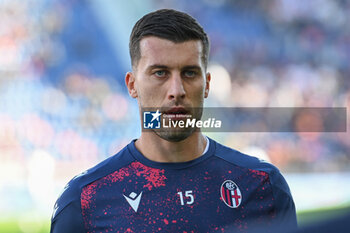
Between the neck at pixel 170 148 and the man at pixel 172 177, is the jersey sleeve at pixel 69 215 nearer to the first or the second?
the man at pixel 172 177

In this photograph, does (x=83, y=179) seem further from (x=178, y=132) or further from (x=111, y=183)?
(x=178, y=132)

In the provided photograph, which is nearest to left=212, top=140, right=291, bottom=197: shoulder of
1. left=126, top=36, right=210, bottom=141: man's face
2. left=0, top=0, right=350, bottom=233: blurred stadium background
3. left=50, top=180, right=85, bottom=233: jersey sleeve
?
left=126, top=36, right=210, bottom=141: man's face

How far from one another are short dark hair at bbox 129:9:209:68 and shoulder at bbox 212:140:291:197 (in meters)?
0.45

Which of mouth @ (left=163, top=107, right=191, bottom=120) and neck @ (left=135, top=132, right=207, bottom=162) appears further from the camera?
neck @ (left=135, top=132, right=207, bottom=162)

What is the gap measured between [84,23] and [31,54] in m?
1.21

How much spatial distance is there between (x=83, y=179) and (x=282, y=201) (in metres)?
0.93

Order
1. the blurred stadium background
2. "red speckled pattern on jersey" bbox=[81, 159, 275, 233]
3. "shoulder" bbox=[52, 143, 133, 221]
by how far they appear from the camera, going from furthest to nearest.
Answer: the blurred stadium background
"shoulder" bbox=[52, 143, 133, 221]
"red speckled pattern on jersey" bbox=[81, 159, 275, 233]

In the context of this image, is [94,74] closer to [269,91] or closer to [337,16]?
[269,91]

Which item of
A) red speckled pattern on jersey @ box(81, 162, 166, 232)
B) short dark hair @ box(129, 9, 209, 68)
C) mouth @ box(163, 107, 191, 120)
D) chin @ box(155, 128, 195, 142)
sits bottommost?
red speckled pattern on jersey @ box(81, 162, 166, 232)

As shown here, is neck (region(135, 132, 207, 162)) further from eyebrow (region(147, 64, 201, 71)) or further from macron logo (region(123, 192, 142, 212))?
eyebrow (region(147, 64, 201, 71))

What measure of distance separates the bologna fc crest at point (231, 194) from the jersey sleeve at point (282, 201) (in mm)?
174

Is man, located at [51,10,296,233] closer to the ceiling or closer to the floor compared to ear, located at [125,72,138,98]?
closer to the floor

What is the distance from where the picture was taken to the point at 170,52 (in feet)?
6.80

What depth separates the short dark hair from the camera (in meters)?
2.11
